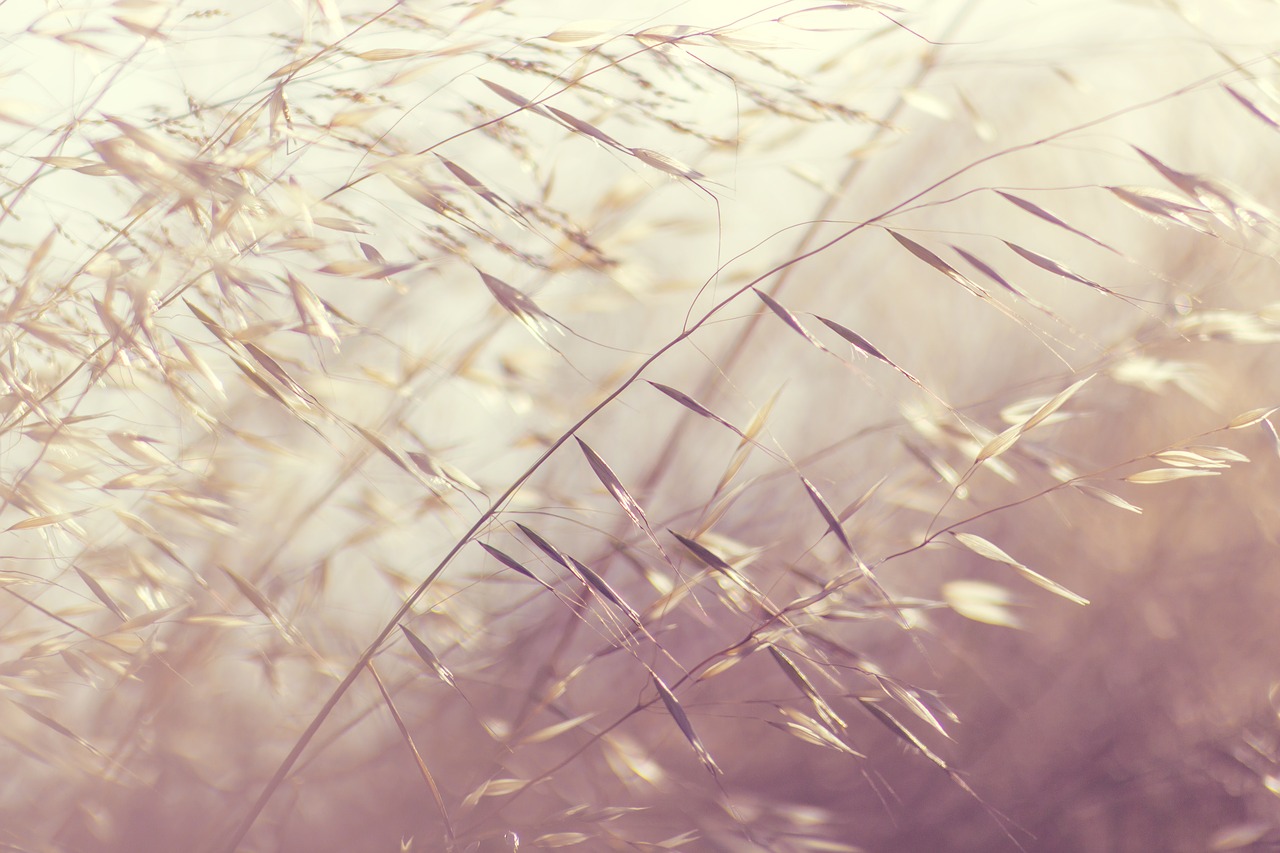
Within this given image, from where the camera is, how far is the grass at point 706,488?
0.59 metres

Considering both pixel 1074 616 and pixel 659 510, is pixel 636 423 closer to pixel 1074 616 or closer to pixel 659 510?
pixel 659 510

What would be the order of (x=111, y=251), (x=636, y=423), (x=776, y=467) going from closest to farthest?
(x=111, y=251) < (x=776, y=467) < (x=636, y=423)

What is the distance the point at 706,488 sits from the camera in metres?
0.88

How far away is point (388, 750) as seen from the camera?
83 centimetres

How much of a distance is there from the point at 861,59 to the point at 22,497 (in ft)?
2.22

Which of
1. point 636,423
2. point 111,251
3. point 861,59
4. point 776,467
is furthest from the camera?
point 636,423

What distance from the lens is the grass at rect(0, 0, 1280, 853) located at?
590 mm

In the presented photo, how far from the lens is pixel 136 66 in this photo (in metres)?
0.56

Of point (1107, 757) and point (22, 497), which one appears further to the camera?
point (1107, 757)

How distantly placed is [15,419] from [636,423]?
1.78 ft

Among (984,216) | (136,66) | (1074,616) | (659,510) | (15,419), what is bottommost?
(1074,616)

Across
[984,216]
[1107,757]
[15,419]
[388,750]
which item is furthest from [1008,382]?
[15,419]

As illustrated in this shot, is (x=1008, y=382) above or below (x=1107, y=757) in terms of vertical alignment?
above

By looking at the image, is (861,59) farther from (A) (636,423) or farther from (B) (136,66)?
(B) (136,66)
